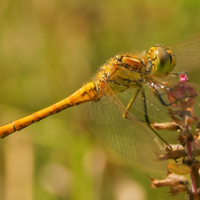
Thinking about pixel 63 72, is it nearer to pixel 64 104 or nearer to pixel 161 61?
pixel 64 104

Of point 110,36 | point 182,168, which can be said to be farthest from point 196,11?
point 182,168

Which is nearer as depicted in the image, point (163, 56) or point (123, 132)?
point (123, 132)

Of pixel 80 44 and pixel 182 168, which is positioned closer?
pixel 182 168

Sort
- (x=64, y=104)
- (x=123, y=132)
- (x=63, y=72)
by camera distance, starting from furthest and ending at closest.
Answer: (x=63, y=72)
(x=64, y=104)
(x=123, y=132)

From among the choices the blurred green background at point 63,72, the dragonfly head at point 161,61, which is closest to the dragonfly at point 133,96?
the dragonfly head at point 161,61

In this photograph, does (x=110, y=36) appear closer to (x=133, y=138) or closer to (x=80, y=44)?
(x=80, y=44)

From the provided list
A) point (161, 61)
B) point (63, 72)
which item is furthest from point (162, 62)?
point (63, 72)

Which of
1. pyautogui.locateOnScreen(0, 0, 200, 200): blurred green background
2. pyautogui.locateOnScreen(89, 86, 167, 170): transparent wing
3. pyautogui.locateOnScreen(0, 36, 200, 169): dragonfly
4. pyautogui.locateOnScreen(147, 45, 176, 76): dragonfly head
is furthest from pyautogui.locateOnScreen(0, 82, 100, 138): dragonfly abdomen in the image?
pyautogui.locateOnScreen(147, 45, 176, 76): dragonfly head

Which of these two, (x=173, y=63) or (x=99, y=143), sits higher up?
(x=173, y=63)
